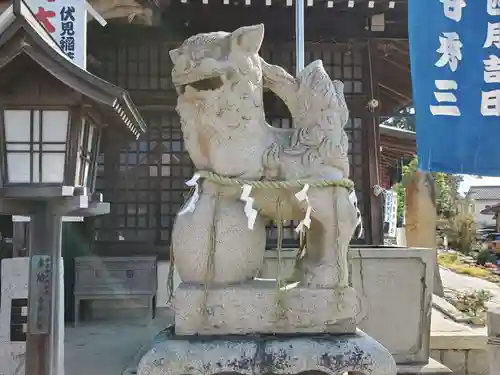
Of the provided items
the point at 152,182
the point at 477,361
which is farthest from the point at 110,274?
the point at 477,361

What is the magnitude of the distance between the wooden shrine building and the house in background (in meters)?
44.5

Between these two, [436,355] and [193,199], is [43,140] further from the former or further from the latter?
[436,355]

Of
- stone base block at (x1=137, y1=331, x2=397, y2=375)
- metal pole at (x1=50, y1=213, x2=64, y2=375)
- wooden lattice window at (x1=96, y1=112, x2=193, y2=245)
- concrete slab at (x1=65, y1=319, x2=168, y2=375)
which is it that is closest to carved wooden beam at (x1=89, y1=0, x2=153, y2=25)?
wooden lattice window at (x1=96, y1=112, x2=193, y2=245)

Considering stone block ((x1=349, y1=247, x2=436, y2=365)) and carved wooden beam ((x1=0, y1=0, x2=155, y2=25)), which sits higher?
carved wooden beam ((x1=0, y1=0, x2=155, y2=25))

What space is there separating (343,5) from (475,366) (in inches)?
185

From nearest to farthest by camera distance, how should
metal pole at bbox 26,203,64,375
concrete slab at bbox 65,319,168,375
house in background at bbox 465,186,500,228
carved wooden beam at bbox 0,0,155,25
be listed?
metal pole at bbox 26,203,64,375 < concrete slab at bbox 65,319,168,375 < carved wooden beam at bbox 0,0,155,25 < house in background at bbox 465,186,500,228

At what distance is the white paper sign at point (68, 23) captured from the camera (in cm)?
475

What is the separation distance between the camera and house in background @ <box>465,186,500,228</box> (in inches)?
1890

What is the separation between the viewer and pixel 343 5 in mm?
6613

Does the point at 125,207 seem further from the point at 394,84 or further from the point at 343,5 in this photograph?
the point at 394,84

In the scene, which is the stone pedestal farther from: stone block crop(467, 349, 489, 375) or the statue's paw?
stone block crop(467, 349, 489, 375)

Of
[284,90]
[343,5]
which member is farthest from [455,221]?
[284,90]

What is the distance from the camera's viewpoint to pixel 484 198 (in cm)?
4962

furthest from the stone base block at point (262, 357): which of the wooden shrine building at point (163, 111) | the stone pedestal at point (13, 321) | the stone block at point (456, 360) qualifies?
the wooden shrine building at point (163, 111)
